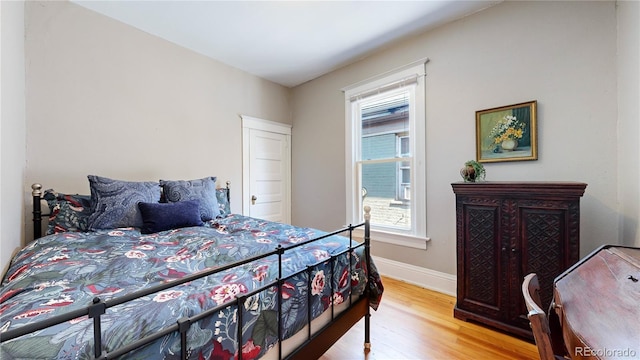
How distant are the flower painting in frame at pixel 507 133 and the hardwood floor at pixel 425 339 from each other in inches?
54.5

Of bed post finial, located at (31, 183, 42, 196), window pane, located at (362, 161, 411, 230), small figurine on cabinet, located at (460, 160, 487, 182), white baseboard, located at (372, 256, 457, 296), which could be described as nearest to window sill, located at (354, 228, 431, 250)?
window pane, located at (362, 161, 411, 230)

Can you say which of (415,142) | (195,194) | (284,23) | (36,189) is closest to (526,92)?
(415,142)

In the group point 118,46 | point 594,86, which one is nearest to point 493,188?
point 594,86

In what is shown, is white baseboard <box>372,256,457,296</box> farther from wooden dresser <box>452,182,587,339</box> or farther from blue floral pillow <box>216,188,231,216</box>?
blue floral pillow <box>216,188,231,216</box>

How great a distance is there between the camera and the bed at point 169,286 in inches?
26.2

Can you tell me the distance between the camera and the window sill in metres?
2.60

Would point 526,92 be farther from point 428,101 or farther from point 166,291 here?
point 166,291

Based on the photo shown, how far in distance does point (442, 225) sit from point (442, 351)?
1.17 metres

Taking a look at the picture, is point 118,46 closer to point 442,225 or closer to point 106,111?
point 106,111

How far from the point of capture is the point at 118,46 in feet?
7.77

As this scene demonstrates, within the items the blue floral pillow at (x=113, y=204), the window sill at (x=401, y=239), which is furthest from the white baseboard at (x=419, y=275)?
the blue floral pillow at (x=113, y=204)

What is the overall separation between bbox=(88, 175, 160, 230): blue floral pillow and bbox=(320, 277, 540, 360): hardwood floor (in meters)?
1.75

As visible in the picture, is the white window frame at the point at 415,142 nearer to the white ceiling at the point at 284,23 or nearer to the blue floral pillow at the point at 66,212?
the white ceiling at the point at 284,23

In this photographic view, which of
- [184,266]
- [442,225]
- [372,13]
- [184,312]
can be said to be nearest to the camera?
[184,312]
